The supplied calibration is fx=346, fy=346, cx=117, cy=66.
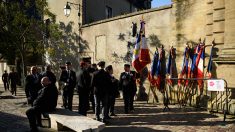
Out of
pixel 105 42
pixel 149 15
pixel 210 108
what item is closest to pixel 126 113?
pixel 210 108

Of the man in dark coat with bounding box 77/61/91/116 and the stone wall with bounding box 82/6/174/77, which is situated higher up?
the stone wall with bounding box 82/6/174/77

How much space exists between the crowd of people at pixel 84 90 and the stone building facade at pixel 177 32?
3.14 meters

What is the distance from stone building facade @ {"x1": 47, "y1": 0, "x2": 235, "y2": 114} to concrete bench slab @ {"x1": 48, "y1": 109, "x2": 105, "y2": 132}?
4.57m

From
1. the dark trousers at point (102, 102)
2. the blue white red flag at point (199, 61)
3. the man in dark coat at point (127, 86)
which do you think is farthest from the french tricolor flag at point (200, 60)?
the dark trousers at point (102, 102)

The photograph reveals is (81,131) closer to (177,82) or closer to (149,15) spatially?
(177,82)

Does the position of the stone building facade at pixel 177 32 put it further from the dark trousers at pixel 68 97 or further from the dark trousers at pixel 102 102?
the dark trousers at pixel 68 97

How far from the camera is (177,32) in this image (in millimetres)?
14336

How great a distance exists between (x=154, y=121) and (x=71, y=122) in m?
2.94

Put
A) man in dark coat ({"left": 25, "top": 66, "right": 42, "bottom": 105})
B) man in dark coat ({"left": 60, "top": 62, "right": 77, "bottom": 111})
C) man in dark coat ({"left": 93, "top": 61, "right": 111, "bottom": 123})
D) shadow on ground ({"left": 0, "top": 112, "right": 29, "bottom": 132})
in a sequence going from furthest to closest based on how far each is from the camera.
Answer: man in dark coat ({"left": 60, "top": 62, "right": 77, "bottom": 111}) < man in dark coat ({"left": 25, "top": 66, "right": 42, "bottom": 105}) < man in dark coat ({"left": 93, "top": 61, "right": 111, "bottom": 123}) < shadow on ground ({"left": 0, "top": 112, "right": 29, "bottom": 132})

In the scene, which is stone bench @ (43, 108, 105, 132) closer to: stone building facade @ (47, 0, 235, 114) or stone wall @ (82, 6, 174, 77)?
stone building facade @ (47, 0, 235, 114)

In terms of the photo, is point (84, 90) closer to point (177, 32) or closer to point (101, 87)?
point (101, 87)

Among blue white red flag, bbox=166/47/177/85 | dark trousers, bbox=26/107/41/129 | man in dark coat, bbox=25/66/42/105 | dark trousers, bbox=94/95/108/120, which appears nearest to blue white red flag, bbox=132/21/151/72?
blue white red flag, bbox=166/47/177/85

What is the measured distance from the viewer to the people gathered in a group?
9.25 meters

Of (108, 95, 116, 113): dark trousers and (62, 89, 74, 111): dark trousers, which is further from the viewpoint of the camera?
(62, 89, 74, 111): dark trousers
